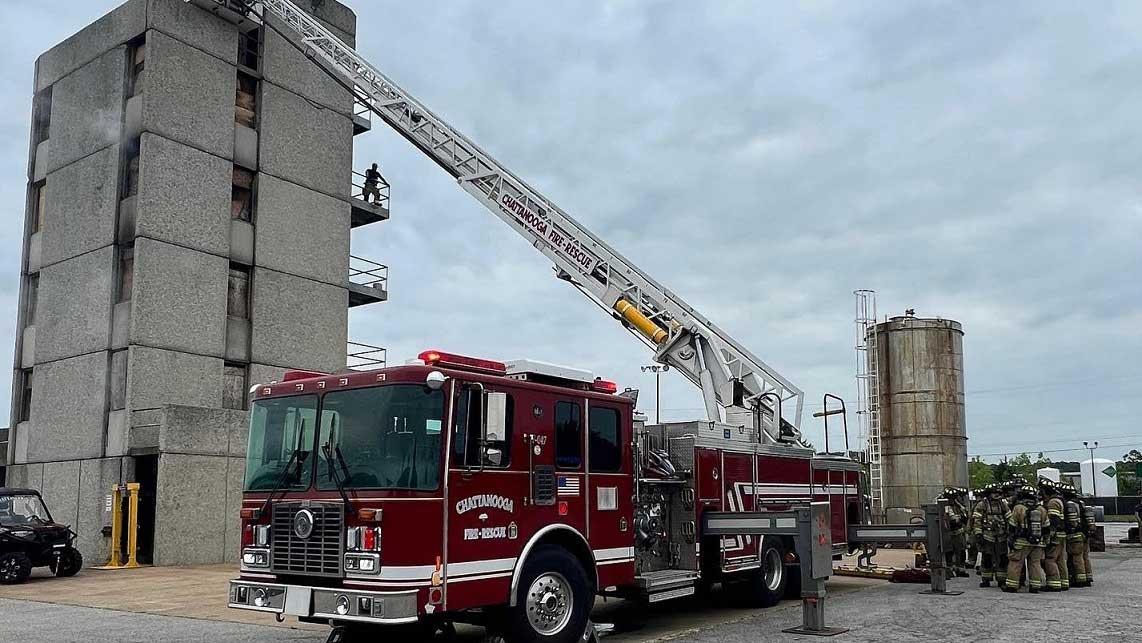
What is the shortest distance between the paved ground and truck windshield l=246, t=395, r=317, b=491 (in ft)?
8.27

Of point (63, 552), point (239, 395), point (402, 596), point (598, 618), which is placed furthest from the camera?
point (239, 395)

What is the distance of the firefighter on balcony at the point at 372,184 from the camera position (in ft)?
101

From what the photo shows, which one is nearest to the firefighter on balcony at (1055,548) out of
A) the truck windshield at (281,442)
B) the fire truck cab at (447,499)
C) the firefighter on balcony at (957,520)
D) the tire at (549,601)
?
the firefighter on balcony at (957,520)

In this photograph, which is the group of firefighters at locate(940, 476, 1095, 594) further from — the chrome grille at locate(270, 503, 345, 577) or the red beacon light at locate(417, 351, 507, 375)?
the chrome grille at locate(270, 503, 345, 577)

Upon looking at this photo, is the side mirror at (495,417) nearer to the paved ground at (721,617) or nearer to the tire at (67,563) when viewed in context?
the paved ground at (721,617)

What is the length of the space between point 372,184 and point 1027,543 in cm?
2208

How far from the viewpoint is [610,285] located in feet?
51.4

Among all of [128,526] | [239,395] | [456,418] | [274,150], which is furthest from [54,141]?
[456,418]

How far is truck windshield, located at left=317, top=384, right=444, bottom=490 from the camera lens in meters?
8.48

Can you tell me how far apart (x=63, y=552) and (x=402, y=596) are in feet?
48.4

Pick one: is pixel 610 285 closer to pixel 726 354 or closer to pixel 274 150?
pixel 726 354

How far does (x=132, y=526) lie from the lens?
886 inches

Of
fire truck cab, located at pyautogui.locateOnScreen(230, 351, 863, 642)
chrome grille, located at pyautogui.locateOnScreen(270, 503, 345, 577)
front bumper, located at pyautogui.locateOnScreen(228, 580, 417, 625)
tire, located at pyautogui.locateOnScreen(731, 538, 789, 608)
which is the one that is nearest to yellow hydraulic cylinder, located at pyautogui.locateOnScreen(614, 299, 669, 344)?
tire, located at pyautogui.locateOnScreen(731, 538, 789, 608)

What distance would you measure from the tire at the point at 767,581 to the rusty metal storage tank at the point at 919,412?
48.2 ft
